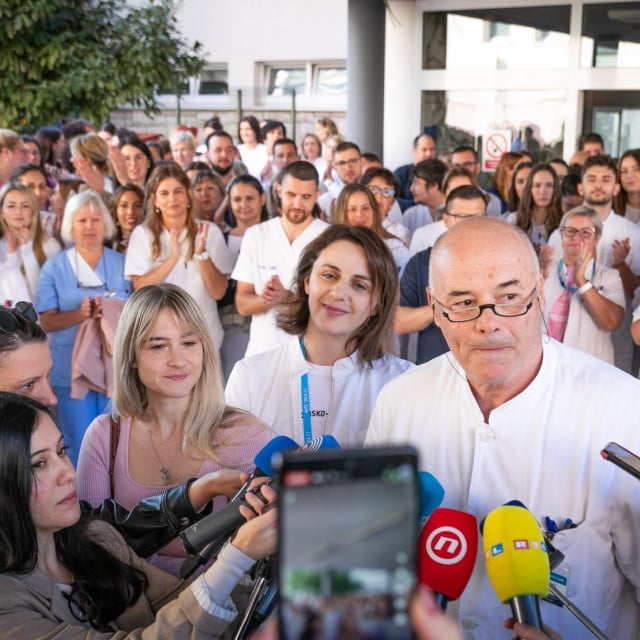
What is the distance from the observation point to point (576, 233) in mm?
5562

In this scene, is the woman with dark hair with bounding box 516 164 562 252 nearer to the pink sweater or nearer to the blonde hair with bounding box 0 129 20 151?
the blonde hair with bounding box 0 129 20 151

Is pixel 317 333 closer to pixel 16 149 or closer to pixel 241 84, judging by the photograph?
pixel 16 149

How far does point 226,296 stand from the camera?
20.0ft

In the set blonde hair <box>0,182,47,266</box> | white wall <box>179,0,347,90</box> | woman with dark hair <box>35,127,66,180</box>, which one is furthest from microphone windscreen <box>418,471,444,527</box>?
white wall <box>179,0,347,90</box>

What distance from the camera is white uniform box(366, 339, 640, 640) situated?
2.17 meters

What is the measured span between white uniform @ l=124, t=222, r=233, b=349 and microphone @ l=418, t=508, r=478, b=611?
13.7 ft

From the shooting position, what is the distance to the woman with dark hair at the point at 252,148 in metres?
10.9

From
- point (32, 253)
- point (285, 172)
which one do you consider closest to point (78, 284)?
point (32, 253)

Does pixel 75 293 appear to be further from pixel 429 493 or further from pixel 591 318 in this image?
pixel 429 493

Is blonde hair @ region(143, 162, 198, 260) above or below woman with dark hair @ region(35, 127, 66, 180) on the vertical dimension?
below

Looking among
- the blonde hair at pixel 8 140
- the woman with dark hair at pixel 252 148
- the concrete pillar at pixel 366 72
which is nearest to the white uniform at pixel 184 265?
the blonde hair at pixel 8 140

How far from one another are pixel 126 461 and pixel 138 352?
374mm

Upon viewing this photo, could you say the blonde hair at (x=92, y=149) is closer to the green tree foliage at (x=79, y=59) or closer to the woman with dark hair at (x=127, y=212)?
the woman with dark hair at (x=127, y=212)

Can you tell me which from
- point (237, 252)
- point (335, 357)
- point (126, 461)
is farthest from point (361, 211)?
point (126, 461)
